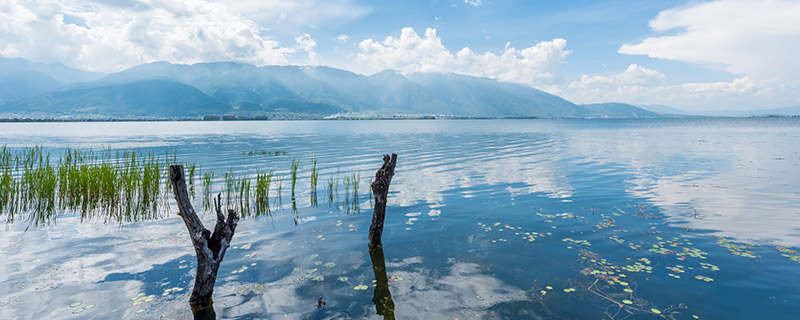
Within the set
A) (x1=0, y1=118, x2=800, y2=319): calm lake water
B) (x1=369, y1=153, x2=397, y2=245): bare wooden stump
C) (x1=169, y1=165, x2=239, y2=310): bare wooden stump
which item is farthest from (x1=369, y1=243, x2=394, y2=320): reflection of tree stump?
(x1=169, y1=165, x2=239, y2=310): bare wooden stump

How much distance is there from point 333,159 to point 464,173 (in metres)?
18.2

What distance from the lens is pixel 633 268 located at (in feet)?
39.7

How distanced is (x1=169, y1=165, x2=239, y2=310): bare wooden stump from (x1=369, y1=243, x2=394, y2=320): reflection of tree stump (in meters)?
4.31

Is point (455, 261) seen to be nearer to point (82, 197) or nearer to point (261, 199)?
point (261, 199)

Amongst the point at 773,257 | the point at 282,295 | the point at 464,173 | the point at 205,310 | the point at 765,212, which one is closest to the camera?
the point at 205,310

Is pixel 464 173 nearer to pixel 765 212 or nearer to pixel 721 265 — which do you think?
pixel 765 212

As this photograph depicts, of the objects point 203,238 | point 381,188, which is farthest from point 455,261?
point 203,238

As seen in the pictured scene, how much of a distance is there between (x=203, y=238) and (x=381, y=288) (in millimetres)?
5131

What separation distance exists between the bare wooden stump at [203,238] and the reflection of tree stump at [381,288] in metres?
4.31

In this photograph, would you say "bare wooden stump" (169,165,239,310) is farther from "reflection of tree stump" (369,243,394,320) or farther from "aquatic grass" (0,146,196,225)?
"aquatic grass" (0,146,196,225)

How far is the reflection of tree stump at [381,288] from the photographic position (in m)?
9.93

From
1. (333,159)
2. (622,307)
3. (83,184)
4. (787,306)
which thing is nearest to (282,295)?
(622,307)

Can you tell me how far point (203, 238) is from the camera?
29.5 feet

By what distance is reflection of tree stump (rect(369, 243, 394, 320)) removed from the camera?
391 inches
